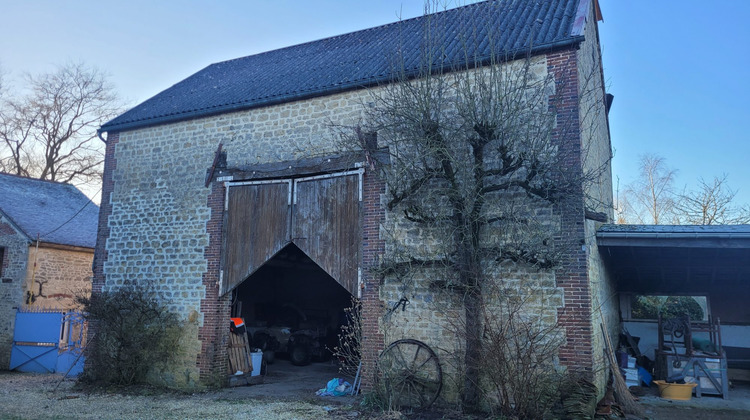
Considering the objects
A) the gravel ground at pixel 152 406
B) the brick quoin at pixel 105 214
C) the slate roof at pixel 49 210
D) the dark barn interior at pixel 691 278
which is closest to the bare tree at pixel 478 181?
the dark barn interior at pixel 691 278

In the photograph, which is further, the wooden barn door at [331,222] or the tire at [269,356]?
the tire at [269,356]

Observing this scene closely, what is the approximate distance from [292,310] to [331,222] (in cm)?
740

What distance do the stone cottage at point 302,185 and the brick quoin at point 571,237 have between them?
0.06ft

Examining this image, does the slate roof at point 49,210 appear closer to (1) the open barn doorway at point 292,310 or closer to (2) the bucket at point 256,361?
(1) the open barn doorway at point 292,310

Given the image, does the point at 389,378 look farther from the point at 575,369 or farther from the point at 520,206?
the point at 520,206

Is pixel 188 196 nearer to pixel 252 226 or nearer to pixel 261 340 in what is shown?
pixel 252 226

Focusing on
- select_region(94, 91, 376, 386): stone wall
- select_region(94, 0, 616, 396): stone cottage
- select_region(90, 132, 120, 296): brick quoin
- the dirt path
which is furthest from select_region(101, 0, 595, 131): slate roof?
the dirt path

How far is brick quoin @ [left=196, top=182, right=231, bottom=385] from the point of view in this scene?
10.3 meters

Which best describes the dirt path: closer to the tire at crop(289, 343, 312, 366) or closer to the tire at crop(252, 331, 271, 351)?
the tire at crop(289, 343, 312, 366)

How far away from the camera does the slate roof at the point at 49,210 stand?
15.8m

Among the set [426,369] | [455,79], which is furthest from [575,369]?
[455,79]

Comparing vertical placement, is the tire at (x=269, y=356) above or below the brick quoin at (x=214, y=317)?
below

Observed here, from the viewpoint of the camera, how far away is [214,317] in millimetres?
10336

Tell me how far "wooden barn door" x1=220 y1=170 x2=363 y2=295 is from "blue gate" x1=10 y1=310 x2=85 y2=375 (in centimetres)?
583
